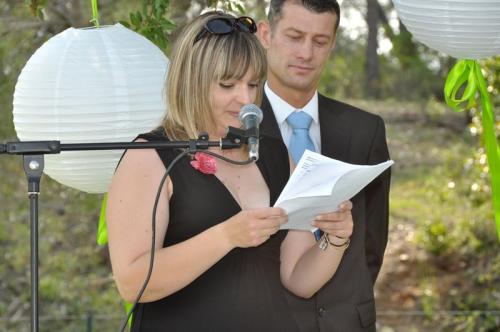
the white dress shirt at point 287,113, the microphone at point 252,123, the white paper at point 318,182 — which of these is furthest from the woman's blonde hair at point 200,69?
the white dress shirt at point 287,113

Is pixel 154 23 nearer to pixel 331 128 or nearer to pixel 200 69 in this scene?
pixel 331 128

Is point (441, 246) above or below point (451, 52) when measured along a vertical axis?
below

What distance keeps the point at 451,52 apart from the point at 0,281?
18.1 feet

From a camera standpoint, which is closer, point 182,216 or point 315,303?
point 182,216

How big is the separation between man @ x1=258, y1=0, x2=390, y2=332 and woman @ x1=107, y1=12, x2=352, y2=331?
0.58 m

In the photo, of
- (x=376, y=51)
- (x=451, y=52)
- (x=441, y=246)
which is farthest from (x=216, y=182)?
(x=376, y=51)

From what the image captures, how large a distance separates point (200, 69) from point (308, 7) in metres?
1.14

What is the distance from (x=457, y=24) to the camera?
3293 mm

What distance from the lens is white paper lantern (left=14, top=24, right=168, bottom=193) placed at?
324cm

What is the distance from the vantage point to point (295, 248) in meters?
2.85

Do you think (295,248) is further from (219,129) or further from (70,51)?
(70,51)

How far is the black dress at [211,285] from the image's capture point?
2564 mm

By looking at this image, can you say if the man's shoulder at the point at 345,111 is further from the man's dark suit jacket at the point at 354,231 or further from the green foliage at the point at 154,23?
the green foliage at the point at 154,23

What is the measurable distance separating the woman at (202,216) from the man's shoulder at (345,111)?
0.84 meters
